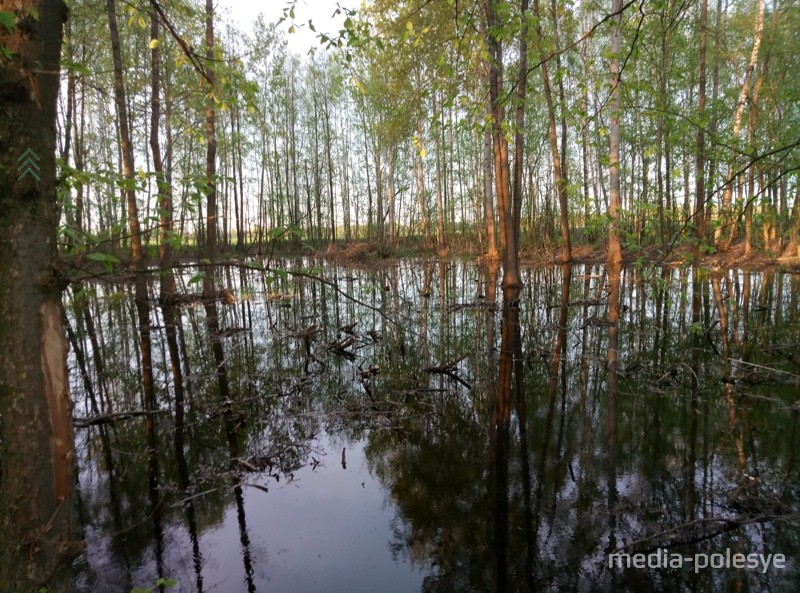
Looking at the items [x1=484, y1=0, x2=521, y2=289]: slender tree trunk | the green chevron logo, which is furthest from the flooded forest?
[x1=484, y1=0, x2=521, y2=289]: slender tree trunk

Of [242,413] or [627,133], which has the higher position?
[627,133]

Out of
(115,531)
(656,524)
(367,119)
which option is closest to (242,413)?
(115,531)

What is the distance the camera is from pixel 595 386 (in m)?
4.80

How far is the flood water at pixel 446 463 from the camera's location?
2342mm

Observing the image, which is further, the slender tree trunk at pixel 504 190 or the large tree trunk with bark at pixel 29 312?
the slender tree trunk at pixel 504 190

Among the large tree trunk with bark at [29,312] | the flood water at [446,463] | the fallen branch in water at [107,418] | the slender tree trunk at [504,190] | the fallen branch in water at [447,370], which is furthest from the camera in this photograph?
the slender tree trunk at [504,190]

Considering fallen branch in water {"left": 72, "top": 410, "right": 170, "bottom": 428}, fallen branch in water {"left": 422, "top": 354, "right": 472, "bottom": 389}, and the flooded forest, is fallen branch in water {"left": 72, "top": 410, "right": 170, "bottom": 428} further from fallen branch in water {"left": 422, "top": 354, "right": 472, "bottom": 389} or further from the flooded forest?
fallen branch in water {"left": 422, "top": 354, "right": 472, "bottom": 389}

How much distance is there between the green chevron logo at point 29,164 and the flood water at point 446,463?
1.56 ft

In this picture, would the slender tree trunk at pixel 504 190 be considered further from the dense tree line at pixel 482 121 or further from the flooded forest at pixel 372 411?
the flooded forest at pixel 372 411

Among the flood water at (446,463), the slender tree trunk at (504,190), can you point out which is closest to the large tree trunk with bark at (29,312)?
the flood water at (446,463)

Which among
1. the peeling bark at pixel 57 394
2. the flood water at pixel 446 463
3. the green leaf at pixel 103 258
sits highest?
the green leaf at pixel 103 258

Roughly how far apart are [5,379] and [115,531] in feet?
5.92

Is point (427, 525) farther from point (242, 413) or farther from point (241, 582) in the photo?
point (242, 413)

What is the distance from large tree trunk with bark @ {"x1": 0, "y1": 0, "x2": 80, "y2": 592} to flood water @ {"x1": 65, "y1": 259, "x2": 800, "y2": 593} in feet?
0.99
